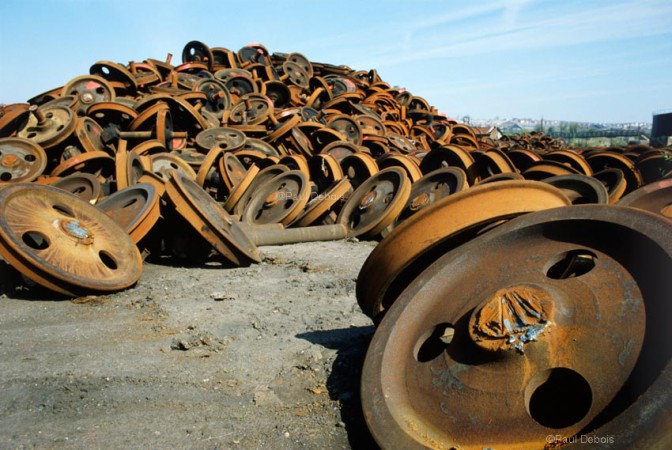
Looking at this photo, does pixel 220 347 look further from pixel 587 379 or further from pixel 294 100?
pixel 294 100

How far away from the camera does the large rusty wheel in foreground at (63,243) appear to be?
4.26 m

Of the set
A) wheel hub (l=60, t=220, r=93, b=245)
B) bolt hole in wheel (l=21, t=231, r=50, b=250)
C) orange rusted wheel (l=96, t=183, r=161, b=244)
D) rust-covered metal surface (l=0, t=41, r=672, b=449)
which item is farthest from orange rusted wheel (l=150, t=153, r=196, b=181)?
wheel hub (l=60, t=220, r=93, b=245)

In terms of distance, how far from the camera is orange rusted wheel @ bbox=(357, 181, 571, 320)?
119 inches

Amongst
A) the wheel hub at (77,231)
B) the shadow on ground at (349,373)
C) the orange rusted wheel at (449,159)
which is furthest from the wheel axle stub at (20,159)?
the orange rusted wheel at (449,159)

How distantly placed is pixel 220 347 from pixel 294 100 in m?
11.3

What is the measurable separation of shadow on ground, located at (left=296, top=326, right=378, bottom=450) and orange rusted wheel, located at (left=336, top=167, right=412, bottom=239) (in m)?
3.31

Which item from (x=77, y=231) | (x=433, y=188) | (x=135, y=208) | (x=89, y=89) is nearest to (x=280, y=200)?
(x=433, y=188)

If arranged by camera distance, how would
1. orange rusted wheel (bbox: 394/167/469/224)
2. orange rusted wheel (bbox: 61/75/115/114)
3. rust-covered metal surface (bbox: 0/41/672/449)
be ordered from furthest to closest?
orange rusted wheel (bbox: 61/75/115/114), orange rusted wheel (bbox: 394/167/469/224), rust-covered metal surface (bbox: 0/41/672/449)

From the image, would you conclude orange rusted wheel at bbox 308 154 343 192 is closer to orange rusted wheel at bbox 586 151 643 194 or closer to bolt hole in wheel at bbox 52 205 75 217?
bolt hole in wheel at bbox 52 205 75 217

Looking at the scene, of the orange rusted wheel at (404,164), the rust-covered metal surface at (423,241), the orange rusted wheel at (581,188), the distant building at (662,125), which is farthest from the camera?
the distant building at (662,125)

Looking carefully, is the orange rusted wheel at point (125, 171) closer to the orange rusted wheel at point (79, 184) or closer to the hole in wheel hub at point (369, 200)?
the orange rusted wheel at point (79, 184)

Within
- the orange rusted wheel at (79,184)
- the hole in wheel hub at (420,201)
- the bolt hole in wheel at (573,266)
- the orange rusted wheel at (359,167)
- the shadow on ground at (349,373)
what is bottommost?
the shadow on ground at (349,373)

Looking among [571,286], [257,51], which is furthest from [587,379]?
[257,51]

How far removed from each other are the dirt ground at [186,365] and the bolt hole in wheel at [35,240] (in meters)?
0.36
